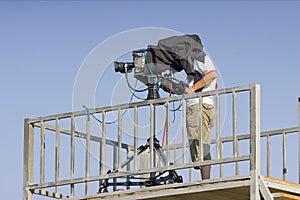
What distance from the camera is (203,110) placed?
1315cm

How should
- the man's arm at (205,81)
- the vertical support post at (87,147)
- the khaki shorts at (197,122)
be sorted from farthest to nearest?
the vertical support post at (87,147) → the man's arm at (205,81) → the khaki shorts at (197,122)

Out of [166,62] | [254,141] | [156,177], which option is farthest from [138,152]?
[254,141]

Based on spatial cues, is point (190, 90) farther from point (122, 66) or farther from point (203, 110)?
point (122, 66)

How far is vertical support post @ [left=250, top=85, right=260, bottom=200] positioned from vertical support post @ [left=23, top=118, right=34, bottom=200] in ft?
10.1

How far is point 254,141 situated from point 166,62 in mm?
1986

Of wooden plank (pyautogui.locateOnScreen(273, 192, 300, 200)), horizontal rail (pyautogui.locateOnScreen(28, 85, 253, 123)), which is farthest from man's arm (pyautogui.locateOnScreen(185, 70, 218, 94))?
wooden plank (pyautogui.locateOnScreen(273, 192, 300, 200))

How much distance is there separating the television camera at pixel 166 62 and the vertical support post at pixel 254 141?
1332mm

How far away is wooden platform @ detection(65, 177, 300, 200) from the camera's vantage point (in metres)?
12.5

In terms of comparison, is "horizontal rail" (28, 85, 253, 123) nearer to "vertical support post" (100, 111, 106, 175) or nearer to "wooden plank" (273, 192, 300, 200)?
"vertical support post" (100, 111, 106, 175)

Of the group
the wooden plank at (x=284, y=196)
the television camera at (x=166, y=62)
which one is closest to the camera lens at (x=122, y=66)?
the television camera at (x=166, y=62)

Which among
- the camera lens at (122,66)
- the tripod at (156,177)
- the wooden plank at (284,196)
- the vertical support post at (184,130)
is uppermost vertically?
the camera lens at (122,66)

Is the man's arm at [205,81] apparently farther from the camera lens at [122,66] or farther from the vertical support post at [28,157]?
the vertical support post at [28,157]

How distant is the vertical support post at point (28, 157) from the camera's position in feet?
45.8

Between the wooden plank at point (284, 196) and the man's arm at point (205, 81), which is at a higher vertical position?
the man's arm at point (205, 81)
